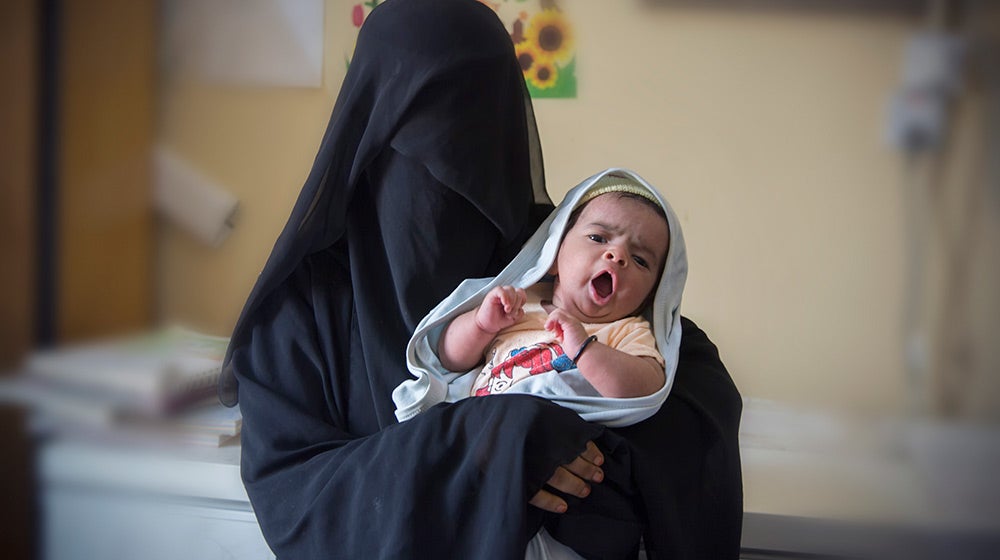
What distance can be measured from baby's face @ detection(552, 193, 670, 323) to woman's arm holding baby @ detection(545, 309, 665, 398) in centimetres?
5

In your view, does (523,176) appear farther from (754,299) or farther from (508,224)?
(754,299)

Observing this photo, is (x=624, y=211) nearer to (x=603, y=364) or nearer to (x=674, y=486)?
(x=603, y=364)

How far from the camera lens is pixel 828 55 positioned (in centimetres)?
119

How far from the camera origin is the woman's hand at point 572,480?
70cm

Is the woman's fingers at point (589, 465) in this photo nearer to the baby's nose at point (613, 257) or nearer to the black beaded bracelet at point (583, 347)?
the black beaded bracelet at point (583, 347)

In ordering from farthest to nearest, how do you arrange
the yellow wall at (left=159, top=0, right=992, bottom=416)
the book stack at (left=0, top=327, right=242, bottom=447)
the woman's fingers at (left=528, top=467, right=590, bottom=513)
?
the yellow wall at (left=159, top=0, right=992, bottom=416) < the book stack at (left=0, top=327, right=242, bottom=447) < the woman's fingers at (left=528, top=467, right=590, bottom=513)

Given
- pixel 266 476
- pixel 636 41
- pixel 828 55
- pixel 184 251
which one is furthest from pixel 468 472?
pixel 828 55

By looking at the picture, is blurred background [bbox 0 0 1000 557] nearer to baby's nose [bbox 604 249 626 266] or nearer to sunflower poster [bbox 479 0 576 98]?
sunflower poster [bbox 479 0 576 98]

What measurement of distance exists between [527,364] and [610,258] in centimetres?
14

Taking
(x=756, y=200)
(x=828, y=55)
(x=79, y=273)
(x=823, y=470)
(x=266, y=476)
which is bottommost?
(x=823, y=470)

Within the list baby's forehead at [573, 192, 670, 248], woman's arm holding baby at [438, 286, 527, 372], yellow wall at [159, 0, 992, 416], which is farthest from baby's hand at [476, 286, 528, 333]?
yellow wall at [159, 0, 992, 416]

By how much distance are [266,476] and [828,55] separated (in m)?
1.04

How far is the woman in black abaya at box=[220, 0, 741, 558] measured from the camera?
0.71m

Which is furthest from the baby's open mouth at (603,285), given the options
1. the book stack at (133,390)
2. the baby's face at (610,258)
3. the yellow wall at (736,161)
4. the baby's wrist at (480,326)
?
the book stack at (133,390)
